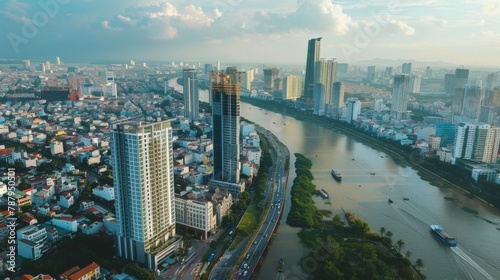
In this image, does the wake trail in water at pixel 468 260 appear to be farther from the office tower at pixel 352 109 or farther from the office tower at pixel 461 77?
the office tower at pixel 461 77

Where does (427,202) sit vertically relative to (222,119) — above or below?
below

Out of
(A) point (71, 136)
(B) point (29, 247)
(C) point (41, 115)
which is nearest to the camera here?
(B) point (29, 247)

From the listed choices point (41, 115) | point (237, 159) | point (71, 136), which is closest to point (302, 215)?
point (237, 159)

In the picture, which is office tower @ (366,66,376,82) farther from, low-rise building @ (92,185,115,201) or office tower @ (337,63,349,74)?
low-rise building @ (92,185,115,201)

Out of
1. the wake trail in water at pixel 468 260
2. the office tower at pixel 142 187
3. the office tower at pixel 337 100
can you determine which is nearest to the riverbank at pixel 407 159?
the office tower at pixel 337 100

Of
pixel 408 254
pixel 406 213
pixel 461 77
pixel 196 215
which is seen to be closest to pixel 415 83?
pixel 461 77

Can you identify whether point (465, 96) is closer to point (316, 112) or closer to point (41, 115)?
point (316, 112)

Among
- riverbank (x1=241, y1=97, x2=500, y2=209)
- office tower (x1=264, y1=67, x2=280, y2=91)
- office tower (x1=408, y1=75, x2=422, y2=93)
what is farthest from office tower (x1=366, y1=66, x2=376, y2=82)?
riverbank (x1=241, y1=97, x2=500, y2=209)
